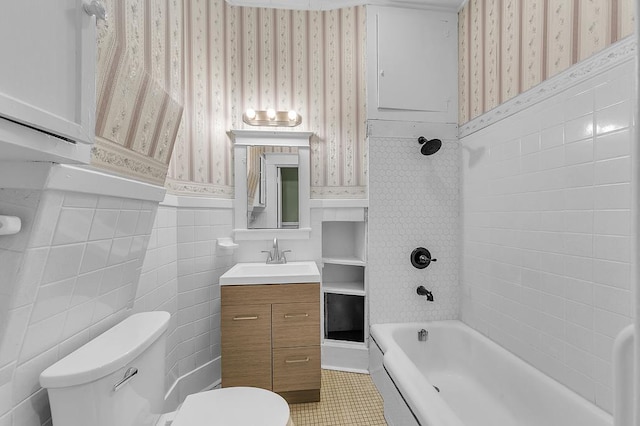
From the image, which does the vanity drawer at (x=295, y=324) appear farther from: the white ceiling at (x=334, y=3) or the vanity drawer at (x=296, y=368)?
the white ceiling at (x=334, y=3)

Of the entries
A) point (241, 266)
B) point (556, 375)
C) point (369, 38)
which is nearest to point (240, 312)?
point (241, 266)

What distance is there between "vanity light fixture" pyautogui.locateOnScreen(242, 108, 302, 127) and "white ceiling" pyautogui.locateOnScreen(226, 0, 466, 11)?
84 cm

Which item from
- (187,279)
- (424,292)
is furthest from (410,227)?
(187,279)

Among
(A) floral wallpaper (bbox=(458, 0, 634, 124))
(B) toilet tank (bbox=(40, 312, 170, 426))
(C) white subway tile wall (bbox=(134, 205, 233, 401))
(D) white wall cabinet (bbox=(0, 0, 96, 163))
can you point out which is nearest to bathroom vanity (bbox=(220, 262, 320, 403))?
(C) white subway tile wall (bbox=(134, 205, 233, 401))

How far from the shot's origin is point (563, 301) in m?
1.39

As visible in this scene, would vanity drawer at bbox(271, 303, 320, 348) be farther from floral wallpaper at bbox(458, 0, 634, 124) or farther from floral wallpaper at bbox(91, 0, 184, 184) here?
floral wallpaper at bbox(458, 0, 634, 124)

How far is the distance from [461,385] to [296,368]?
1.10 meters

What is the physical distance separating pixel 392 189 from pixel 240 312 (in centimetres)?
142

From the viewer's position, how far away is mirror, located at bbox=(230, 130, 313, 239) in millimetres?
2359

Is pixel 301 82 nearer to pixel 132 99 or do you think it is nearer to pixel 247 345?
pixel 132 99

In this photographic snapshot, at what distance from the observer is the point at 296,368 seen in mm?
1904

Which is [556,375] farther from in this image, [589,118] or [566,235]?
[589,118]

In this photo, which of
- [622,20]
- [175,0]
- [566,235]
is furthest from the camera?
[175,0]

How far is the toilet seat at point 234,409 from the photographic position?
1.07m
